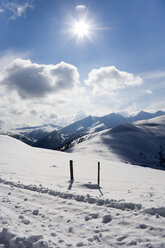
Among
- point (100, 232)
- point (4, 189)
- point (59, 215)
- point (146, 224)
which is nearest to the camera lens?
point (100, 232)

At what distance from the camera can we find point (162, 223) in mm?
5938

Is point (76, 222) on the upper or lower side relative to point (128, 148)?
lower

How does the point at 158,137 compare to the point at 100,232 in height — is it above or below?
above

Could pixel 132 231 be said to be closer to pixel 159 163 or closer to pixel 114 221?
pixel 114 221

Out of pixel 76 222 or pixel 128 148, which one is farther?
pixel 128 148

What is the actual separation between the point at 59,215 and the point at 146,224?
11.4 ft

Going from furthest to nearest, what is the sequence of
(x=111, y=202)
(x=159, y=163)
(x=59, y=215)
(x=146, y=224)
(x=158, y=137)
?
(x=158, y=137) → (x=159, y=163) → (x=111, y=202) → (x=59, y=215) → (x=146, y=224)

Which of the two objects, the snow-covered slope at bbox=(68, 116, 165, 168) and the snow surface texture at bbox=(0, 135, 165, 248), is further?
the snow-covered slope at bbox=(68, 116, 165, 168)

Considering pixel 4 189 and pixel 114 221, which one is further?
pixel 4 189

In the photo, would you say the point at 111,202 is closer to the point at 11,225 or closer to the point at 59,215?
the point at 59,215

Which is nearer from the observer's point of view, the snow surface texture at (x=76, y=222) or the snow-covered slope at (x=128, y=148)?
the snow surface texture at (x=76, y=222)

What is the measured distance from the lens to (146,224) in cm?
586

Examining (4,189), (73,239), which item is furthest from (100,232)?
(4,189)

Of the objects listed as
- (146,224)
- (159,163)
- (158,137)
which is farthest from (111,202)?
(158,137)
